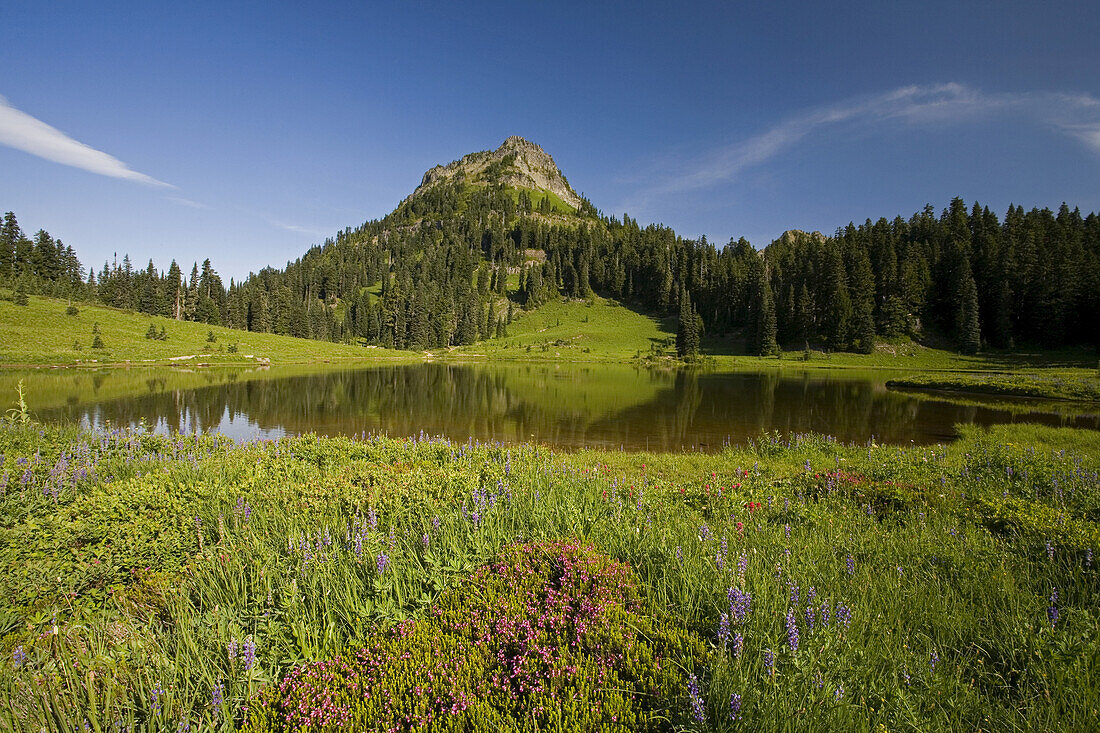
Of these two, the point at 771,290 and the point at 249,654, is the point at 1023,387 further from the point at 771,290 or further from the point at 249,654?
the point at 771,290

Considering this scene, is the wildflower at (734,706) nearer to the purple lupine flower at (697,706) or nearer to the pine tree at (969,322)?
the purple lupine flower at (697,706)

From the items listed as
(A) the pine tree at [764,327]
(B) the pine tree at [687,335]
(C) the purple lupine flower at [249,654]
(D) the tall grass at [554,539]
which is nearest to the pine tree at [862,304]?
(A) the pine tree at [764,327]

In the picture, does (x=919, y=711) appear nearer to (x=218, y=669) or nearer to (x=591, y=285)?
(x=218, y=669)

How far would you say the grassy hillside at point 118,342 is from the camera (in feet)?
193

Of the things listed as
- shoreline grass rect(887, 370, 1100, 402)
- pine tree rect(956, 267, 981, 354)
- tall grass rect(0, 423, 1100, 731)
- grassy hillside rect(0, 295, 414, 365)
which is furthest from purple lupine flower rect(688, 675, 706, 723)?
pine tree rect(956, 267, 981, 354)

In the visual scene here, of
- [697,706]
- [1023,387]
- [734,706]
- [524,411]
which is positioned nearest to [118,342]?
[524,411]

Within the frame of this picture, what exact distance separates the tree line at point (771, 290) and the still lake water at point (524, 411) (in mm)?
68045

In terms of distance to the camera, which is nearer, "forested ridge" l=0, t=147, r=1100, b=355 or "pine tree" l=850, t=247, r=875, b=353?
"forested ridge" l=0, t=147, r=1100, b=355

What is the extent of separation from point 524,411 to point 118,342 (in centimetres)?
7500

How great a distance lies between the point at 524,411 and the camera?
31.0 m

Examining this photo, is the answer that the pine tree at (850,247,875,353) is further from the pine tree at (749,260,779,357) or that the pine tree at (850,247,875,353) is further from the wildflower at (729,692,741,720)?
the wildflower at (729,692,741,720)

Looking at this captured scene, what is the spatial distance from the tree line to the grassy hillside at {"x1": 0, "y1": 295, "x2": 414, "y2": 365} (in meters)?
12.1

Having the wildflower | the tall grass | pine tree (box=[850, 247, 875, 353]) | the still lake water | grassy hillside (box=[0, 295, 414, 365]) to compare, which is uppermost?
pine tree (box=[850, 247, 875, 353])

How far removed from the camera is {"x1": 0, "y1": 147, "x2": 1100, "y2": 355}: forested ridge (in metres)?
94.8
